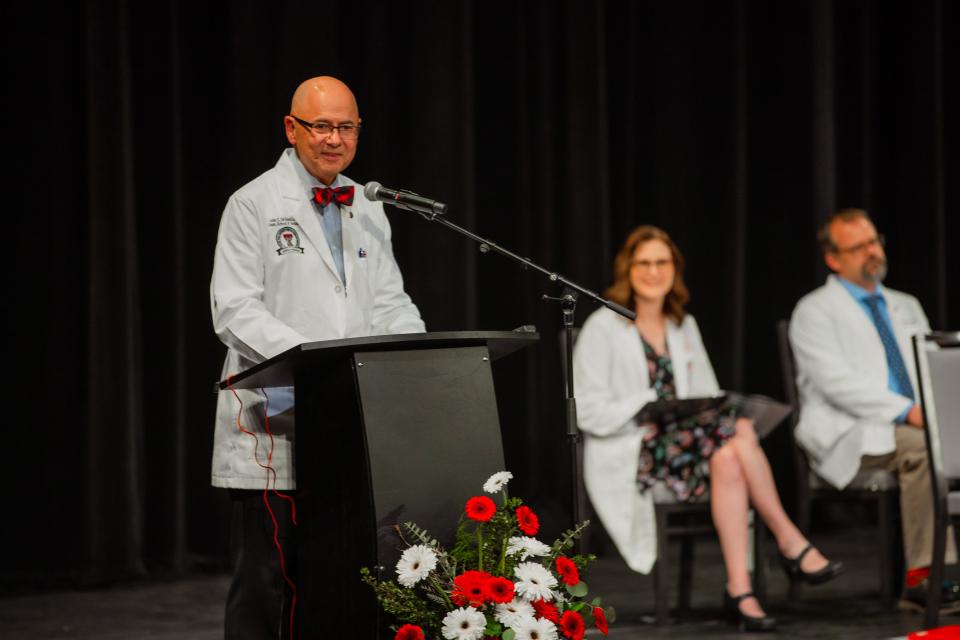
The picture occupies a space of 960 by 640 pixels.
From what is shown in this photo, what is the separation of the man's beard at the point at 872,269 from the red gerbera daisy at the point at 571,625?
8.80 ft

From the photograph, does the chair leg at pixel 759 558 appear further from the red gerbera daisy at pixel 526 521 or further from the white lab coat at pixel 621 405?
the red gerbera daisy at pixel 526 521

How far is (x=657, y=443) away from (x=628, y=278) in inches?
25.0

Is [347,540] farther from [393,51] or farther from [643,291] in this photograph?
[393,51]

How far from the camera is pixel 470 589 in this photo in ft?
7.19

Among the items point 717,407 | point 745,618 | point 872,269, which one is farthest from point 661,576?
point 872,269

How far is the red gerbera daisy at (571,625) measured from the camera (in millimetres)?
2256

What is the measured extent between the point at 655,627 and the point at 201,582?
166 centimetres

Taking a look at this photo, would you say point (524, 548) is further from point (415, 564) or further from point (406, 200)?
point (406, 200)

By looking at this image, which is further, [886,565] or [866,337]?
[866,337]

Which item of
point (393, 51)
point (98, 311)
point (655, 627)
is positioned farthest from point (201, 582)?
point (393, 51)

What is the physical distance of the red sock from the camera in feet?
13.0

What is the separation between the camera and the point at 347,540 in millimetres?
2293

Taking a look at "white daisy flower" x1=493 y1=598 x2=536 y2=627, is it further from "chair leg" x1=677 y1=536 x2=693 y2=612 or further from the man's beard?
the man's beard

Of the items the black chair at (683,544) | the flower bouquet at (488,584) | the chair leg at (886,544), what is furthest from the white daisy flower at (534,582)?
the chair leg at (886,544)
